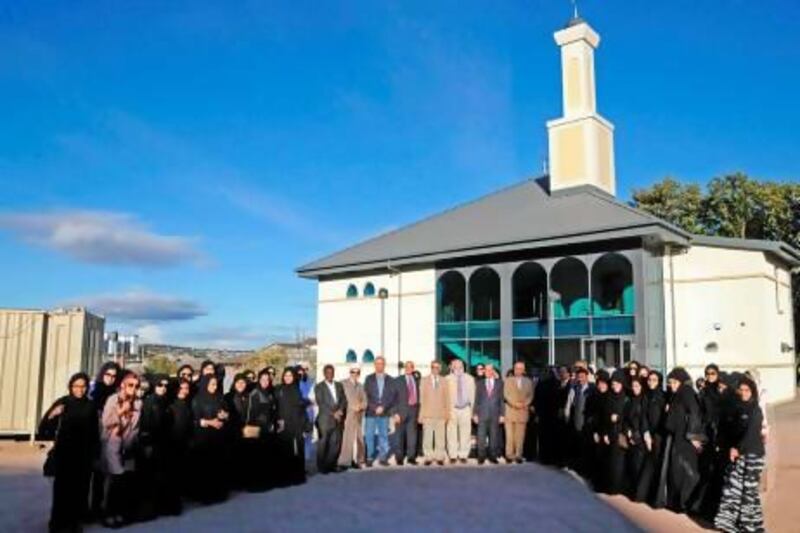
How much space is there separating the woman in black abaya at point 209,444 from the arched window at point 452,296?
15.6m

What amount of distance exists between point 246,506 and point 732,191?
2869cm

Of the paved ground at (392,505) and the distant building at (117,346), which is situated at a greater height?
the distant building at (117,346)

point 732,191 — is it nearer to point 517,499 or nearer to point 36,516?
point 517,499

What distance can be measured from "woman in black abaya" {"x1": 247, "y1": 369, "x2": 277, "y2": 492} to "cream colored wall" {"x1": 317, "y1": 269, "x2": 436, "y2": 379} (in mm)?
14518

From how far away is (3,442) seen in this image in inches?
538

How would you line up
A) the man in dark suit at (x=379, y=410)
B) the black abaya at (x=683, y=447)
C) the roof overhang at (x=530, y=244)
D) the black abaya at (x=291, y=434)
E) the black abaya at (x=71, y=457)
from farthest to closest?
the roof overhang at (x=530, y=244) < the man in dark suit at (x=379, y=410) < the black abaya at (x=291, y=434) < the black abaya at (x=683, y=447) < the black abaya at (x=71, y=457)

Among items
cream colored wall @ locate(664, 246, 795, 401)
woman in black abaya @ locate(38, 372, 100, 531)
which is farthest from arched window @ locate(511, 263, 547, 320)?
woman in black abaya @ locate(38, 372, 100, 531)

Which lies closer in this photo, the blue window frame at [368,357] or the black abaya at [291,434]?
the black abaya at [291,434]

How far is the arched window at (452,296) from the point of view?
24.6 metres

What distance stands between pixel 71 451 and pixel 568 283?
A: 18330mm

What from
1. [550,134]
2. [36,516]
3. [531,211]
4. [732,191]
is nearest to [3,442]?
[36,516]

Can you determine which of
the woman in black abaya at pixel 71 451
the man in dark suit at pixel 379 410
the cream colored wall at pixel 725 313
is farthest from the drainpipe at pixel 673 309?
the woman in black abaya at pixel 71 451

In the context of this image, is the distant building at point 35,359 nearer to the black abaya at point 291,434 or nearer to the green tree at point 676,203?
the black abaya at point 291,434

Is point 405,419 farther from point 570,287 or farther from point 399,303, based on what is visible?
point 399,303
